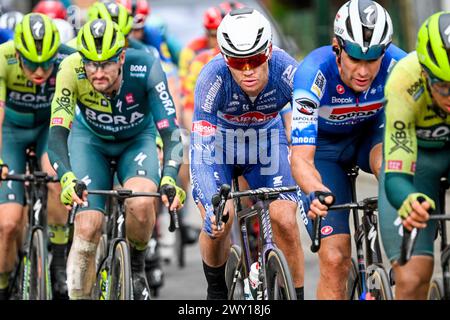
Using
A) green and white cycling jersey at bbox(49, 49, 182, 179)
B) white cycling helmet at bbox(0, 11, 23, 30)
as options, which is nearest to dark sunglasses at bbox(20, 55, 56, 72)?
green and white cycling jersey at bbox(49, 49, 182, 179)

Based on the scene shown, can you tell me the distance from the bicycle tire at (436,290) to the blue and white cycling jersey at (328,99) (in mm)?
1190

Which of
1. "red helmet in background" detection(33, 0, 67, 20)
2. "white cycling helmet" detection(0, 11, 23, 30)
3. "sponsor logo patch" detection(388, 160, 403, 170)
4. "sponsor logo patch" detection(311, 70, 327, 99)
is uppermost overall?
"red helmet in background" detection(33, 0, 67, 20)

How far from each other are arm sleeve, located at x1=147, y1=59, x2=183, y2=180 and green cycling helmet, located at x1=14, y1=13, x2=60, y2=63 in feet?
2.89

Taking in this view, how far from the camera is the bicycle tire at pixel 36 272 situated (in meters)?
9.26

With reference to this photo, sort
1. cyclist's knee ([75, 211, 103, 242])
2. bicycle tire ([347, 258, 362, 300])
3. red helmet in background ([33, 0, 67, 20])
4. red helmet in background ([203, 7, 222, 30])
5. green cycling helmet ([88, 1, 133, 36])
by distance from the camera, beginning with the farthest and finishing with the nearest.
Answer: red helmet in background ([33, 0, 67, 20]) → red helmet in background ([203, 7, 222, 30]) → green cycling helmet ([88, 1, 133, 36]) → cyclist's knee ([75, 211, 103, 242]) → bicycle tire ([347, 258, 362, 300])

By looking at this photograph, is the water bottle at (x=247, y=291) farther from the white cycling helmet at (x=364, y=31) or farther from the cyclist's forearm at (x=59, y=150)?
the white cycling helmet at (x=364, y=31)

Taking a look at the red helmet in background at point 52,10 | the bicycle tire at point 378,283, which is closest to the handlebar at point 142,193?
the bicycle tire at point 378,283

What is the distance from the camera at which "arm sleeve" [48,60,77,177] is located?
847cm

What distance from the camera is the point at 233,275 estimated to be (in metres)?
8.58

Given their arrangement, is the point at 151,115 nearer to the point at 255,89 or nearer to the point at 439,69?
the point at 255,89

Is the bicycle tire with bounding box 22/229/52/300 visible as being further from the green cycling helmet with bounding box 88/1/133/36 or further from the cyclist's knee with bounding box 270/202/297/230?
the green cycling helmet with bounding box 88/1/133/36

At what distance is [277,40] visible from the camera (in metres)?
17.3

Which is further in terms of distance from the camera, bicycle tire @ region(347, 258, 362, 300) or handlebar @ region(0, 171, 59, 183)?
handlebar @ region(0, 171, 59, 183)

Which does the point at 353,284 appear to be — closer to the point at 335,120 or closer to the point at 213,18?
the point at 335,120
